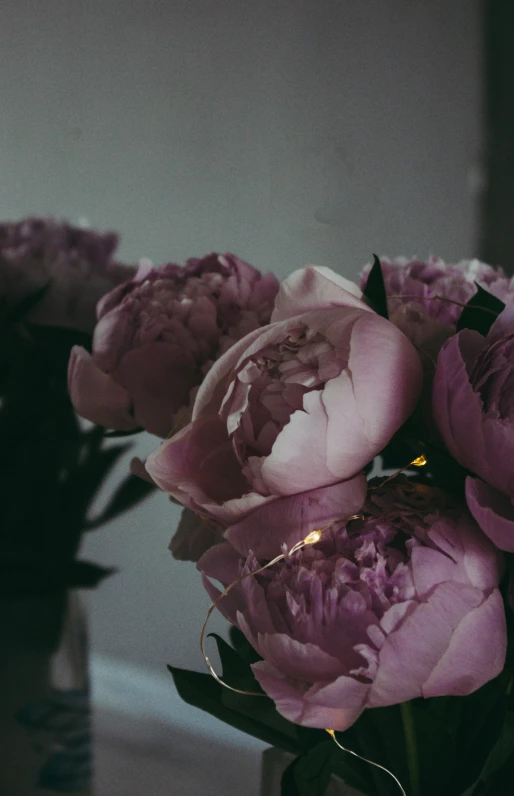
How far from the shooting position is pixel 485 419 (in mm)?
245

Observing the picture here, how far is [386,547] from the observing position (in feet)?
0.87

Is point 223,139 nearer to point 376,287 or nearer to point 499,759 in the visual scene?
point 376,287

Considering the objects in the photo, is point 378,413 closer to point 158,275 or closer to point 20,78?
point 158,275

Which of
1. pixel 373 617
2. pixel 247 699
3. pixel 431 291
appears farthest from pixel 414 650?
pixel 431 291

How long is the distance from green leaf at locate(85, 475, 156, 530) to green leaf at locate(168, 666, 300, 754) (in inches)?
12.9

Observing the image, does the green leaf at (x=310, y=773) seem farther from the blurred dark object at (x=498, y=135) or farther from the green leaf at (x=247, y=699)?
the blurred dark object at (x=498, y=135)

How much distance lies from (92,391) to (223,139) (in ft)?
1.43

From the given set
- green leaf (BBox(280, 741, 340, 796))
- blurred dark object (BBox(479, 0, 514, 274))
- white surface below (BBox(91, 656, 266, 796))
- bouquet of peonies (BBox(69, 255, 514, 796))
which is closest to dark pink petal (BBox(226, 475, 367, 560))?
bouquet of peonies (BBox(69, 255, 514, 796))

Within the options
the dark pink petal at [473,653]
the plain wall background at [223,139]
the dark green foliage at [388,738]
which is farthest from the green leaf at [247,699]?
the plain wall background at [223,139]

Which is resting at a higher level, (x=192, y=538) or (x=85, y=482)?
(x=192, y=538)

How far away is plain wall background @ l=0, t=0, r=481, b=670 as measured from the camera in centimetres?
66

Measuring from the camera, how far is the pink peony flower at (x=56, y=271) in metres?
0.59

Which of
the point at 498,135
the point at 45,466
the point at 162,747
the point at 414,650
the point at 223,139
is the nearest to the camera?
the point at 414,650

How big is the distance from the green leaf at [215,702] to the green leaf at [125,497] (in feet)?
1.07
